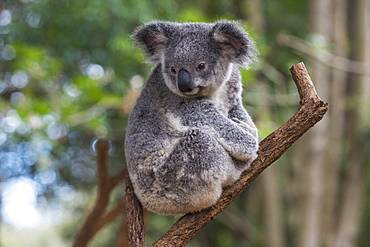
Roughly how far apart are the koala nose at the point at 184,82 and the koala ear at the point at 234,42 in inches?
13.1

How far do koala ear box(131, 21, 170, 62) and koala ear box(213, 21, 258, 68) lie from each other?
13.8 inches

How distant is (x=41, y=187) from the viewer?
8.62 meters

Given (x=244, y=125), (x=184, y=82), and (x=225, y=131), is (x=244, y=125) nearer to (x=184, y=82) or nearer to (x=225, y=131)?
(x=225, y=131)

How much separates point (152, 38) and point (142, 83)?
2.66m

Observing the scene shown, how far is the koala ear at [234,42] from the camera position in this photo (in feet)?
9.62

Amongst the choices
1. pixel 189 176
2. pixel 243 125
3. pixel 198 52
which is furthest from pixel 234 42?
pixel 189 176

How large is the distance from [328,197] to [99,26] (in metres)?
4.89

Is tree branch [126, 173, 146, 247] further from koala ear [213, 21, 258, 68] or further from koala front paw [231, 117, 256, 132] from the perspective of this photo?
koala ear [213, 21, 258, 68]

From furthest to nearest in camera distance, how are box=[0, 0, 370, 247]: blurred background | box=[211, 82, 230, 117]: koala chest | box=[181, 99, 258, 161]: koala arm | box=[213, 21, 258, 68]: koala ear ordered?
1. box=[0, 0, 370, 247]: blurred background
2. box=[211, 82, 230, 117]: koala chest
3. box=[213, 21, 258, 68]: koala ear
4. box=[181, 99, 258, 161]: koala arm

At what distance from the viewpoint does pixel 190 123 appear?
2.89 metres

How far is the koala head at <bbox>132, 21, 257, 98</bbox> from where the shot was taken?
113 inches

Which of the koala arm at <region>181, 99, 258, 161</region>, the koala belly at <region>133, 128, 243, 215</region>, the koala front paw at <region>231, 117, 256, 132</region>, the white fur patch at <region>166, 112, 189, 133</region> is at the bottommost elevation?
the koala belly at <region>133, 128, 243, 215</region>

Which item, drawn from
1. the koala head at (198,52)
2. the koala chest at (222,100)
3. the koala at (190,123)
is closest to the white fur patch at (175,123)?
the koala at (190,123)

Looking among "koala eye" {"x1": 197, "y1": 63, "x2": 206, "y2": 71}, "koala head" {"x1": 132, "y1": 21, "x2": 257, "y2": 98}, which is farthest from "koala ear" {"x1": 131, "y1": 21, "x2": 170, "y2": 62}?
"koala eye" {"x1": 197, "y1": 63, "x2": 206, "y2": 71}
